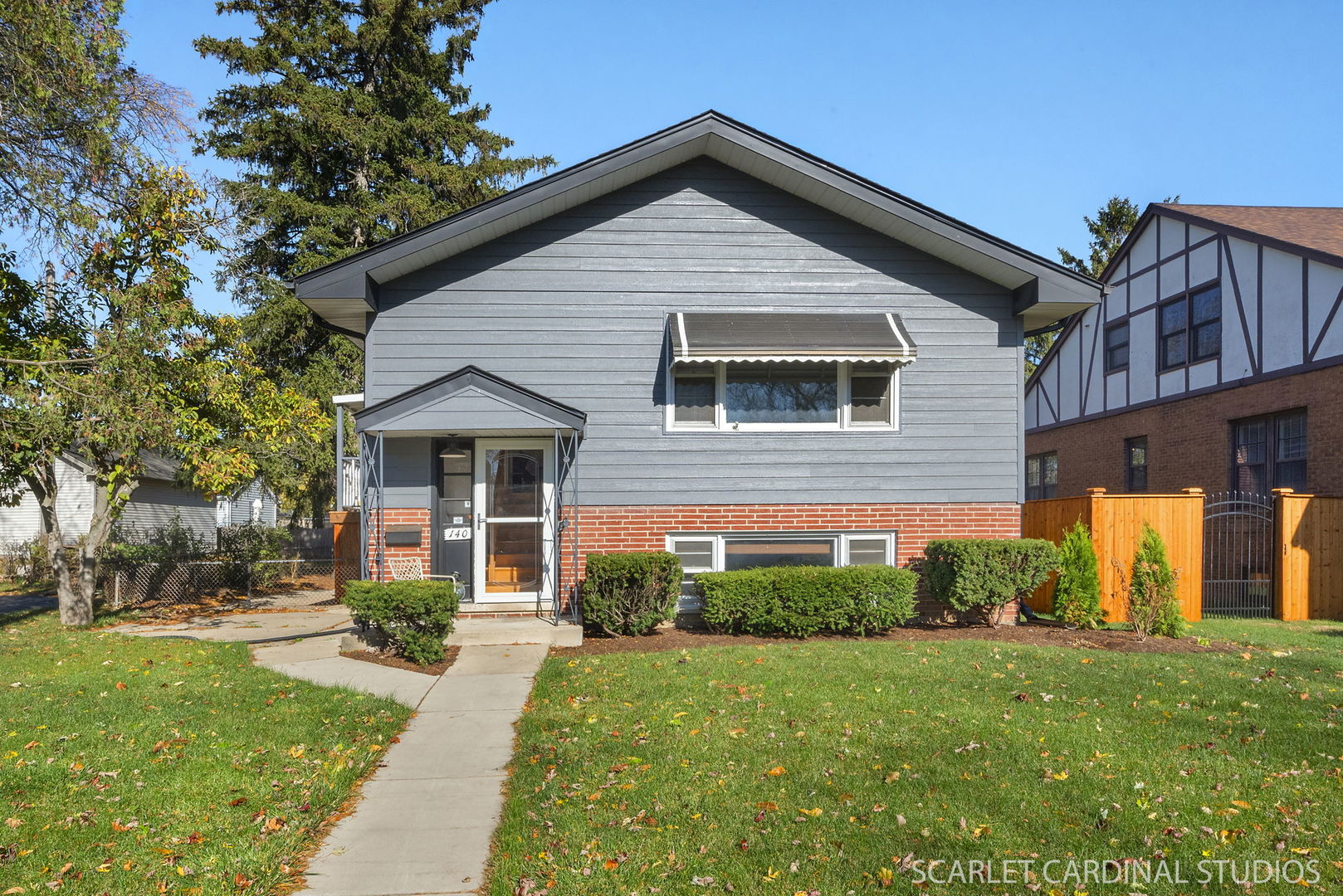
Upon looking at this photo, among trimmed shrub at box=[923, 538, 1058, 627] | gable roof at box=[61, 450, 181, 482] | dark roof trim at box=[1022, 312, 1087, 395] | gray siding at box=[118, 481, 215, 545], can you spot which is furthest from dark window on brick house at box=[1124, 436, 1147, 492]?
gray siding at box=[118, 481, 215, 545]

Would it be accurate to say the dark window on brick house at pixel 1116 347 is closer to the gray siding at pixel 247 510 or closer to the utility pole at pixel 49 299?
the utility pole at pixel 49 299

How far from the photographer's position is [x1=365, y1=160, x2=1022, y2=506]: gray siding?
36.5 ft

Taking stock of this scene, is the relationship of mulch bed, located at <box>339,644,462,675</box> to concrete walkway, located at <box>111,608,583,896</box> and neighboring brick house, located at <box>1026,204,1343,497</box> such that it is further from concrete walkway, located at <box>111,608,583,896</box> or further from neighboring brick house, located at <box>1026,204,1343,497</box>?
neighboring brick house, located at <box>1026,204,1343,497</box>

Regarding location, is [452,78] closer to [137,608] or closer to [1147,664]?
[137,608]

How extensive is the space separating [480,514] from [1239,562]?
12.1m

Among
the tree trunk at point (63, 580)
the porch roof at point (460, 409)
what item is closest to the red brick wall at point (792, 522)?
the porch roof at point (460, 409)

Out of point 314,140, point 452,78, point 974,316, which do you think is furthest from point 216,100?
point 974,316

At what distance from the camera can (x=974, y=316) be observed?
11.6 meters

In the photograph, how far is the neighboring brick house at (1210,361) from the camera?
1622 cm

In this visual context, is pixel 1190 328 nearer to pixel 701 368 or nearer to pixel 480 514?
pixel 701 368

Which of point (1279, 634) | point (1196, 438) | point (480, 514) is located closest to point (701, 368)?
point (480, 514)

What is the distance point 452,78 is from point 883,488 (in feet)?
70.2

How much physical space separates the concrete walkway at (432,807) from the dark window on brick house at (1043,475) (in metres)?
21.7

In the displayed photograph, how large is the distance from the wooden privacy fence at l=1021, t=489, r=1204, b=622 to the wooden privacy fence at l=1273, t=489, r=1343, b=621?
2.01 m
